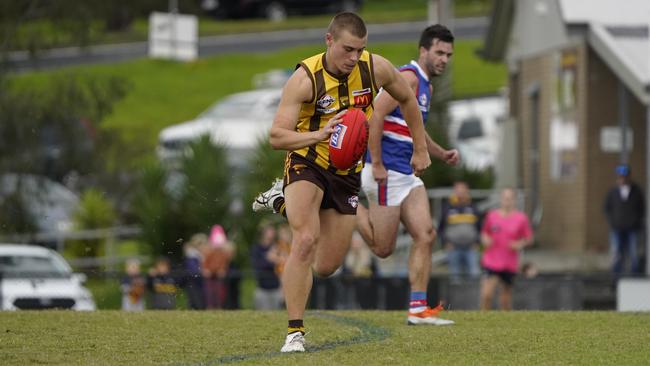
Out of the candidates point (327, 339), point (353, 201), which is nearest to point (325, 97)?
point (353, 201)

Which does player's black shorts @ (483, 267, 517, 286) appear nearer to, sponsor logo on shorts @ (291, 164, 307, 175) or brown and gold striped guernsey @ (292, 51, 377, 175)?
brown and gold striped guernsey @ (292, 51, 377, 175)

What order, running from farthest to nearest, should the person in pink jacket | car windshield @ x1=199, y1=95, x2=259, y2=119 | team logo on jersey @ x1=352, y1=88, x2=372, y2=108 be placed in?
car windshield @ x1=199, y1=95, x2=259, y2=119 → the person in pink jacket → team logo on jersey @ x1=352, y1=88, x2=372, y2=108

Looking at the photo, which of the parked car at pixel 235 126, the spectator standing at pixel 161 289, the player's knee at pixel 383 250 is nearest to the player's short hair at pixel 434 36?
the player's knee at pixel 383 250

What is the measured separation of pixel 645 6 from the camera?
2333 centimetres

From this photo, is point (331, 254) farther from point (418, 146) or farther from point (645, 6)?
point (645, 6)

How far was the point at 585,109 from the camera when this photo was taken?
24281 millimetres

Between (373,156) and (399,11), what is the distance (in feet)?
197

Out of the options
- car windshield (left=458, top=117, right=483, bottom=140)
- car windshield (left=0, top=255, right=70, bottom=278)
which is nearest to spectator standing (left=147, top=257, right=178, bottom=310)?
car windshield (left=0, top=255, right=70, bottom=278)

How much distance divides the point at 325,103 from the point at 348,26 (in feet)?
1.84

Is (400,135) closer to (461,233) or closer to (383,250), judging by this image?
(383,250)

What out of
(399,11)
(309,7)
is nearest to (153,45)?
(309,7)

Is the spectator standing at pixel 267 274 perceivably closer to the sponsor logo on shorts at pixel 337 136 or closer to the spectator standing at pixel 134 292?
the spectator standing at pixel 134 292

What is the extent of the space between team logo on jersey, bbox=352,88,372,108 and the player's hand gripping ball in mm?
316

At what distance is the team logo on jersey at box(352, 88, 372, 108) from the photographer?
9.80 metres
